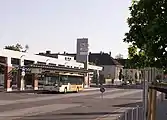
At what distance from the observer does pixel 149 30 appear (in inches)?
347

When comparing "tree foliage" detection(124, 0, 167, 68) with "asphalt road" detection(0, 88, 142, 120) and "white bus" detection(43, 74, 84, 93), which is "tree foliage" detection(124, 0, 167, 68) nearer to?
"asphalt road" detection(0, 88, 142, 120)

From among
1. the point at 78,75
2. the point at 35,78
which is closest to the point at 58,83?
the point at 78,75

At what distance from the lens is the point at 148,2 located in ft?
30.2

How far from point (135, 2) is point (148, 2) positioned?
143 cm

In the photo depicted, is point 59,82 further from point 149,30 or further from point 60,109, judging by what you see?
point 149,30

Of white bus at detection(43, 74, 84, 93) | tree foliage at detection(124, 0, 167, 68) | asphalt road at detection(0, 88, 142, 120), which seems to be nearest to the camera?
tree foliage at detection(124, 0, 167, 68)

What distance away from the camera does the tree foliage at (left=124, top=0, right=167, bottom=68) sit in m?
8.88

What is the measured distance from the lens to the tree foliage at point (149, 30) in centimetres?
888

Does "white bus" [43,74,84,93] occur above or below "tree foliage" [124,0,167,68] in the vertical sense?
below

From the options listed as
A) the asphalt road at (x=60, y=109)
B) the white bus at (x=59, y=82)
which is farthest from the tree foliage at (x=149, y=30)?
the white bus at (x=59, y=82)

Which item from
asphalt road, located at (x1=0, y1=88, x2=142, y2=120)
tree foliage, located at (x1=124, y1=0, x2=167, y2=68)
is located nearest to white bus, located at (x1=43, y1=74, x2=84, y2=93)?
asphalt road, located at (x1=0, y1=88, x2=142, y2=120)

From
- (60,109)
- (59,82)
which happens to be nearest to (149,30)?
(60,109)

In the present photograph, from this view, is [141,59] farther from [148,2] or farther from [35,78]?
[35,78]

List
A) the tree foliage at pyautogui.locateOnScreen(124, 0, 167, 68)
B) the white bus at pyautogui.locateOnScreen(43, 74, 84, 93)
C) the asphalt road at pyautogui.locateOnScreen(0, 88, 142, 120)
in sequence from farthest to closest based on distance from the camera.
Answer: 1. the white bus at pyautogui.locateOnScreen(43, 74, 84, 93)
2. the asphalt road at pyautogui.locateOnScreen(0, 88, 142, 120)
3. the tree foliage at pyautogui.locateOnScreen(124, 0, 167, 68)
